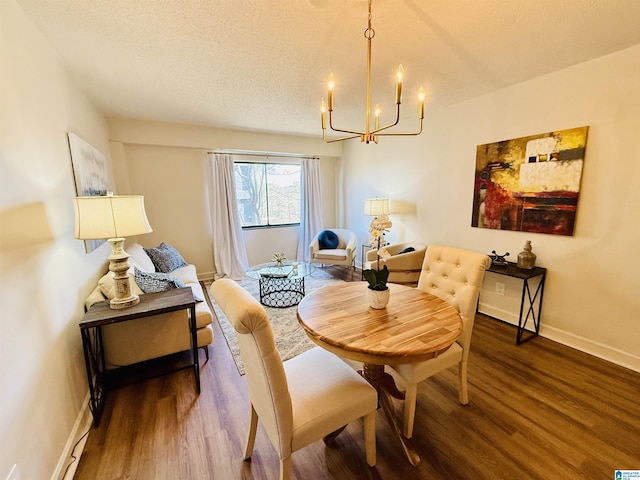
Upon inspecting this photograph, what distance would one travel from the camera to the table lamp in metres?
1.66

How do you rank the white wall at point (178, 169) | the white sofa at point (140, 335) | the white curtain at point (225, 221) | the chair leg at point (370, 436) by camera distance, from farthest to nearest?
1. the white curtain at point (225, 221)
2. the white wall at point (178, 169)
3. the white sofa at point (140, 335)
4. the chair leg at point (370, 436)

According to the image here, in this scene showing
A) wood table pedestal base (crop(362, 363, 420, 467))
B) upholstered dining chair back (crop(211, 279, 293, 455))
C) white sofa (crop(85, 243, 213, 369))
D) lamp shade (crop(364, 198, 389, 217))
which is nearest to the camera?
upholstered dining chair back (crop(211, 279, 293, 455))

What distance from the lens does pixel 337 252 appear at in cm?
455

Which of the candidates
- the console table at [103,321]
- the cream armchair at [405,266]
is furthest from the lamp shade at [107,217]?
the cream armchair at [405,266]

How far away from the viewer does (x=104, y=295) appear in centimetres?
211

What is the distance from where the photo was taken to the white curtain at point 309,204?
5.18 metres

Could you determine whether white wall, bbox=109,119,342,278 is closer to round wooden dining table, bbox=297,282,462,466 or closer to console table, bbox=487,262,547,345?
round wooden dining table, bbox=297,282,462,466

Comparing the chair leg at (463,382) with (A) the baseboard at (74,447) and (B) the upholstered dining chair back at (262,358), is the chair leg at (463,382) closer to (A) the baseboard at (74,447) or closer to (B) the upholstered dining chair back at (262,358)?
(B) the upholstered dining chair back at (262,358)

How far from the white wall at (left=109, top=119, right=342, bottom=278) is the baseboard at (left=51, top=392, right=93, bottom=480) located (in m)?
2.85

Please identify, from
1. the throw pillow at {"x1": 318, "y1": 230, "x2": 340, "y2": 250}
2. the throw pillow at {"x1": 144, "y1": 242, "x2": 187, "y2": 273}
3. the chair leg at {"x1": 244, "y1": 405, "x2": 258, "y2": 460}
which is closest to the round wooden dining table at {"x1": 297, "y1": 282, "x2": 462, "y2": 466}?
the chair leg at {"x1": 244, "y1": 405, "x2": 258, "y2": 460}

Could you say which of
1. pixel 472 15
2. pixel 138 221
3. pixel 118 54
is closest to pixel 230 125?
pixel 118 54

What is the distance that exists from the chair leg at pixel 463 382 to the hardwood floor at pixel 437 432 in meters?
0.05

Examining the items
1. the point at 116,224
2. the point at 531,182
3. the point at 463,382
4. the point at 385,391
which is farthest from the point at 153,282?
the point at 531,182

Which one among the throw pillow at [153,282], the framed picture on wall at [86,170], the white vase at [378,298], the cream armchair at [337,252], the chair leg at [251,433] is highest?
the framed picture on wall at [86,170]
